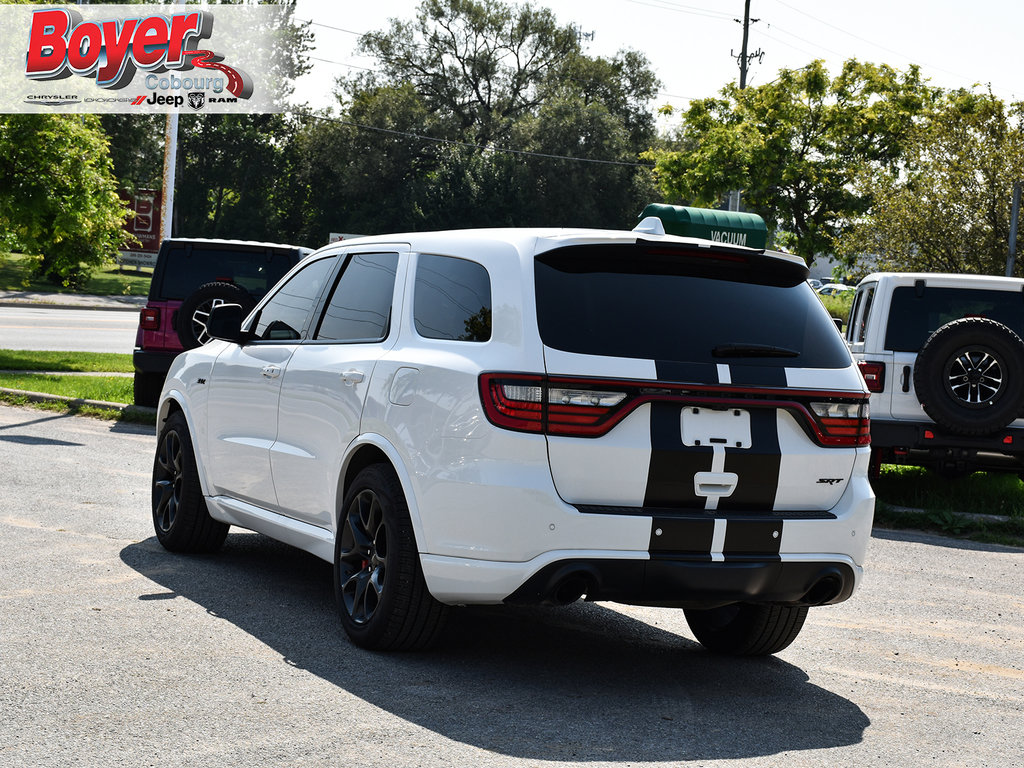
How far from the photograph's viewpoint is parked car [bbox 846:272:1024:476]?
412 inches

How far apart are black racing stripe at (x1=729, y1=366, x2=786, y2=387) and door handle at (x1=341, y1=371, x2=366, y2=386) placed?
167cm

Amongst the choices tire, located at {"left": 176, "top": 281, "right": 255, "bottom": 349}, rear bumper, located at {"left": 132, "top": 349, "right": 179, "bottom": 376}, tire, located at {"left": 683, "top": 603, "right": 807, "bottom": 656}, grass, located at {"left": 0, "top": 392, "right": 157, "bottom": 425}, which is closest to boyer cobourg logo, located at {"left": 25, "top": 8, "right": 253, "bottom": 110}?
grass, located at {"left": 0, "top": 392, "right": 157, "bottom": 425}

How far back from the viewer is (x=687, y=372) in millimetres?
5039

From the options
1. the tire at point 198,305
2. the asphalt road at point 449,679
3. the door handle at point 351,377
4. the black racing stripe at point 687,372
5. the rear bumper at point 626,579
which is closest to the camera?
the asphalt road at point 449,679

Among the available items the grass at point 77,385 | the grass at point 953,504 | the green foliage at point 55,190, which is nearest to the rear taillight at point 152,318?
the grass at point 77,385

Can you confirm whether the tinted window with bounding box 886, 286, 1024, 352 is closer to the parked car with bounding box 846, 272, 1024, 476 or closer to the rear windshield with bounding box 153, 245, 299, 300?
the parked car with bounding box 846, 272, 1024, 476

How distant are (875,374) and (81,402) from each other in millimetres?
9530

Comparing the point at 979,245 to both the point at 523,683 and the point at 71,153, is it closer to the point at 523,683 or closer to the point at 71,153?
the point at 71,153

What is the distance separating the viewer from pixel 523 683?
525 centimetres

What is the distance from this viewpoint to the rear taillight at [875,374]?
11094 millimetres

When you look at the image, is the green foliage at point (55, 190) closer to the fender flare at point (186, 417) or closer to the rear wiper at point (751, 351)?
the fender flare at point (186, 417)

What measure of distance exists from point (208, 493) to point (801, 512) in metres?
3.56

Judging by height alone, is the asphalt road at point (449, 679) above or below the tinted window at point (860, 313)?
below

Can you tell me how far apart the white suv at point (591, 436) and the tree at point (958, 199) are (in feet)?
84.0
